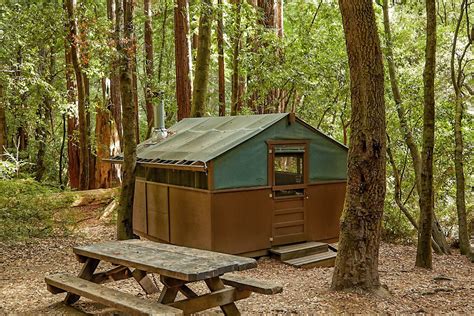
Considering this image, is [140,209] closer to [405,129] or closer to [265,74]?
[265,74]

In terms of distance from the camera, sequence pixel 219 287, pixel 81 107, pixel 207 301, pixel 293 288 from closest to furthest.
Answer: pixel 207 301 → pixel 219 287 → pixel 293 288 → pixel 81 107

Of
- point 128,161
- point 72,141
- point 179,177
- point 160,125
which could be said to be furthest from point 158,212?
point 72,141

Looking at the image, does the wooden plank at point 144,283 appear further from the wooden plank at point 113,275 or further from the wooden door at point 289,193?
the wooden door at point 289,193

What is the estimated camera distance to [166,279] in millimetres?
4191

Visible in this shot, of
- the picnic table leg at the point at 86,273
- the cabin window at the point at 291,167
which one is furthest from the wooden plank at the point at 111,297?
the cabin window at the point at 291,167

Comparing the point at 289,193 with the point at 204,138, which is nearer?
the point at 289,193

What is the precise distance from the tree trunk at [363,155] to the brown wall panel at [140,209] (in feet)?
18.2

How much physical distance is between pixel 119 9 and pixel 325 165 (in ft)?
16.0

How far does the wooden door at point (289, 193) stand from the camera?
9.05 m

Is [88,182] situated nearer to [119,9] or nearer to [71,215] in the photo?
[71,215]

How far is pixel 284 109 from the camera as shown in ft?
48.1

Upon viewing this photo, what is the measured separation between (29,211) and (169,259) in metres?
6.98

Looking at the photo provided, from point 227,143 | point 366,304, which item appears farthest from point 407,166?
point 366,304

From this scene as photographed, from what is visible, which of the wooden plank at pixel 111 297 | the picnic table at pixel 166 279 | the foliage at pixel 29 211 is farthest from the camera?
the foliage at pixel 29 211
